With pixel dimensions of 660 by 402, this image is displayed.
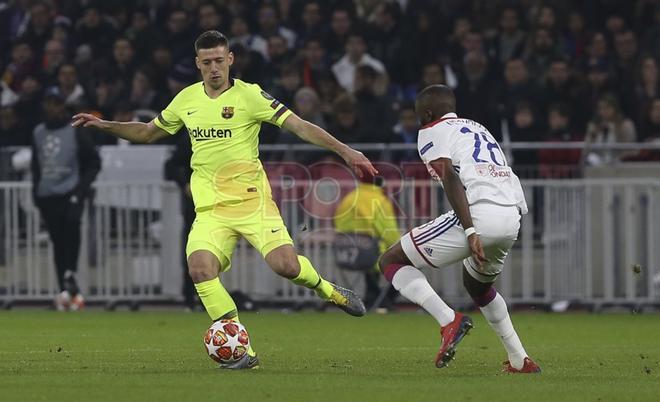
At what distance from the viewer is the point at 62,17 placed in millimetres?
24750

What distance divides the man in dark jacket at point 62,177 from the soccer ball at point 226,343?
840 centimetres

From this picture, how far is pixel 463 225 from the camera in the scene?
10531mm

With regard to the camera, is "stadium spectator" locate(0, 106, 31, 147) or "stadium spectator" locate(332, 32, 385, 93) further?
"stadium spectator" locate(332, 32, 385, 93)

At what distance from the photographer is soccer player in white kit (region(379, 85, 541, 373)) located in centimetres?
1055

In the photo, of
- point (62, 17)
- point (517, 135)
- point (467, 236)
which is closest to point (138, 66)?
point (62, 17)

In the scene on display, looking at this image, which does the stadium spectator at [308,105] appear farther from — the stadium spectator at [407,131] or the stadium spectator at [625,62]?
the stadium spectator at [625,62]

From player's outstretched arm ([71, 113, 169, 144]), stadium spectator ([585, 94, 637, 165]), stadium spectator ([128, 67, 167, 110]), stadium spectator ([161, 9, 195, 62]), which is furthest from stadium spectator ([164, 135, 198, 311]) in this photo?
player's outstretched arm ([71, 113, 169, 144])

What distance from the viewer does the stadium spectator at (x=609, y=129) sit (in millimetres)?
19516

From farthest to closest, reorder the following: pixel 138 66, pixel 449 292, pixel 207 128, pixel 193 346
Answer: pixel 138 66 < pixel 449 292 < pixel 193 346 < pixel 207 128

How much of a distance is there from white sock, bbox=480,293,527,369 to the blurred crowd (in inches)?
341

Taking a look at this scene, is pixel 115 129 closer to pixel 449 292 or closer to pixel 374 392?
pixel 374 392

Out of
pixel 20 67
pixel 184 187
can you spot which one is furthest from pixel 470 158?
pixel 20 67

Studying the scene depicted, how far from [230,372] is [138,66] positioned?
13.1 metres

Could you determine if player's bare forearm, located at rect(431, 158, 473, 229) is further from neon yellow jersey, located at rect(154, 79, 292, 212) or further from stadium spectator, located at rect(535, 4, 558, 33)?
stadium spectator, located at rect(535, 4, 558, 33)
